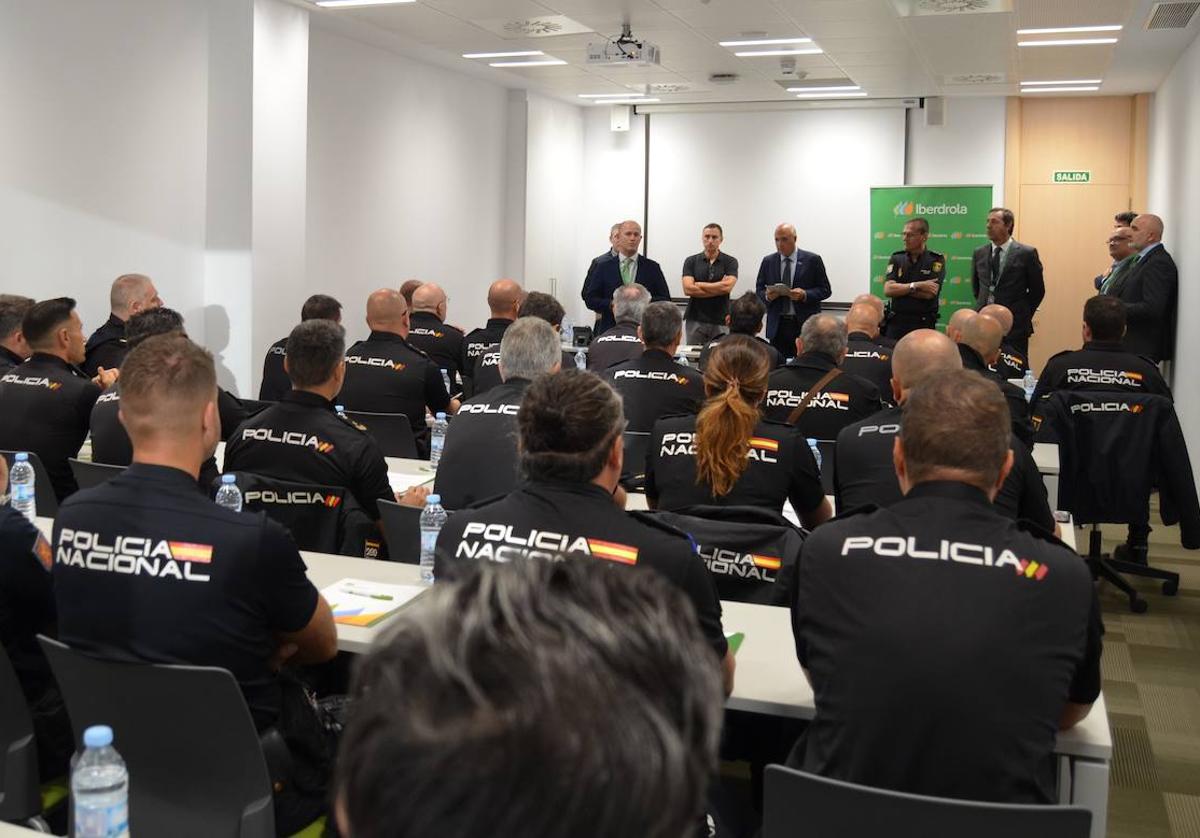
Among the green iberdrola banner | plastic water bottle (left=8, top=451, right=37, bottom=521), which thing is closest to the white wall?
the green iberdrola banner

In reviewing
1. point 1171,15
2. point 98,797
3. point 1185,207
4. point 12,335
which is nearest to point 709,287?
point 1185,207

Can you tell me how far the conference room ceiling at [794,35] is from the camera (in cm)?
823

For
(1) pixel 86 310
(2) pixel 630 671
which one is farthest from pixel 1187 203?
(2) pixel 630 671

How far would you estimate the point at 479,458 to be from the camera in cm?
408

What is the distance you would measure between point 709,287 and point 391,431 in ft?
19.3

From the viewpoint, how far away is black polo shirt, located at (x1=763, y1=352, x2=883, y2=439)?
5152 millimetres

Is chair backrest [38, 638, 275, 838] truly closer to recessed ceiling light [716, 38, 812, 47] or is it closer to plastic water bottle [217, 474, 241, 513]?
plastic water bottle [217, 474, 241, 513]

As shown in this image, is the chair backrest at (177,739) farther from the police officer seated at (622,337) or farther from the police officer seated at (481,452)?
the police officer seated at (622,337)

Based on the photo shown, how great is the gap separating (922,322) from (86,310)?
6.57m

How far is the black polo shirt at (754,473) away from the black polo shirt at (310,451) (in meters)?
0.91

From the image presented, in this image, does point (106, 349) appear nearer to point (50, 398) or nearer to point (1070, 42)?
point (50, 398)

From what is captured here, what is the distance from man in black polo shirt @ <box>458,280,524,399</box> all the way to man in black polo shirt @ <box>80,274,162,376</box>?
1.79m

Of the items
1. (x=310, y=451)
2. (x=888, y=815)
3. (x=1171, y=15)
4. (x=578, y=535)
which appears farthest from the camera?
(x=1171, y=15)

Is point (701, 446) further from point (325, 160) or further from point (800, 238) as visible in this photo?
point (800, 238)
